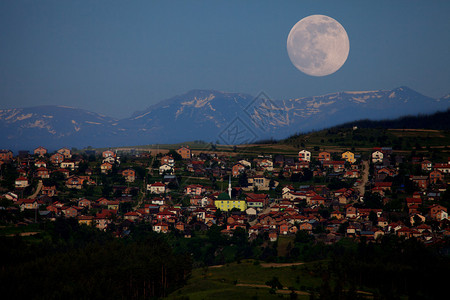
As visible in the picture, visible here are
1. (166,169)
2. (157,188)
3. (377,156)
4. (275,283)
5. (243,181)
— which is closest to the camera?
(275,283)

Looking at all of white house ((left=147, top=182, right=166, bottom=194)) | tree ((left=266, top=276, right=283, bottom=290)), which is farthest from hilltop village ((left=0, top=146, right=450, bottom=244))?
tree ((left=266, top=276, right=283, bottom=290))

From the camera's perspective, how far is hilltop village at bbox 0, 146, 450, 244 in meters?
52.4

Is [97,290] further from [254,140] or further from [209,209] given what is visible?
[254,140]

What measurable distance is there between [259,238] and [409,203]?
15.9 meters

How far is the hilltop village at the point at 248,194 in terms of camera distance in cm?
5238

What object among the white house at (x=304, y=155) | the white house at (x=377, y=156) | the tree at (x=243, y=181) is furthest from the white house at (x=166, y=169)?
the white house at (x=377, y=156)

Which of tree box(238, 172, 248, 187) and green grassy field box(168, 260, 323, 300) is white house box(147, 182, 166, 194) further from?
green grassy field box(168, 260, 323, 300)

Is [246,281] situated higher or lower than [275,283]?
lower

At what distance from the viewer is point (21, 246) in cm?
3912

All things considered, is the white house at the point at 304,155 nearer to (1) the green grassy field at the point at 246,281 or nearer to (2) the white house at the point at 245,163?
(2) the white house at the point at 245,163

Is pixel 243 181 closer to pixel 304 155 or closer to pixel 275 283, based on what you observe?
pixel 304 155

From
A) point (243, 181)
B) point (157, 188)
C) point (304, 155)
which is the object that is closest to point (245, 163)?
point (243, 181)

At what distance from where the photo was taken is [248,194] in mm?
64750

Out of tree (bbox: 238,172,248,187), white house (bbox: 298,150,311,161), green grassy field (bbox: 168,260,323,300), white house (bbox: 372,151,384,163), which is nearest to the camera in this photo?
green grassy field (bbox: 168,260,323,300)
